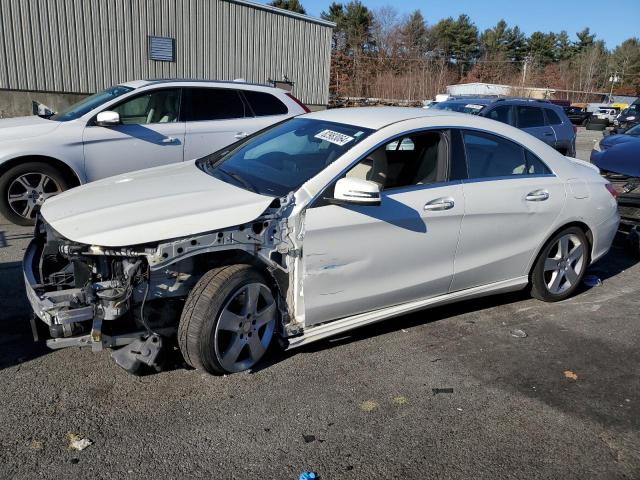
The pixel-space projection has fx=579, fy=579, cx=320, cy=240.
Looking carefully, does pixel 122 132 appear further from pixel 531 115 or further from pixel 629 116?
pixel 629 116

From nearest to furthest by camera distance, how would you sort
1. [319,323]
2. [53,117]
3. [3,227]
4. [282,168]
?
[319,323], [282,168], [3,227], [53,117]

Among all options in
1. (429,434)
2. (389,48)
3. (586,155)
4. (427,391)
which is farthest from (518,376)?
(389,48)

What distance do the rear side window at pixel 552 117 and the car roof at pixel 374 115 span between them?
25.6 feet

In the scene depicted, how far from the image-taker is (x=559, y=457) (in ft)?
9.89

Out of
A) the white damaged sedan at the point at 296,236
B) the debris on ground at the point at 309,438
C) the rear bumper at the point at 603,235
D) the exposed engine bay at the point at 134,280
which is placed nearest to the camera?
the debris on ground at the point at 309,438

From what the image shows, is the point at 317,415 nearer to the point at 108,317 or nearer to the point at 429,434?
the point at 429,434

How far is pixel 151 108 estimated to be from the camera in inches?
284

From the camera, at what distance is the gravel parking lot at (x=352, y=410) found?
2855mm

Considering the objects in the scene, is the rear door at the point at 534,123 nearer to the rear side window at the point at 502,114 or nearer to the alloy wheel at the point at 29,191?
the rear side window at the point at 502,114

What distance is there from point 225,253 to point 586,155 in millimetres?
16667

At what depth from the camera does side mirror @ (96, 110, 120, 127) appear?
6.66 meters

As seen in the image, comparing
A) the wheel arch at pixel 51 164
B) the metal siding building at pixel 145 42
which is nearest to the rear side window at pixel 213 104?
the wheel arch at pixel 51 164

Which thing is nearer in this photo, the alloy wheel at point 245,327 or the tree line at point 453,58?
the alloy wheel at point 245,327

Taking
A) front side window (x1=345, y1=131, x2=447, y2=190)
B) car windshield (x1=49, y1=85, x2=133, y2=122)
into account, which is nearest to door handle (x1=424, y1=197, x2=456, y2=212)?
front side window (x1=345, y1=131, x2=447, y2=190)
